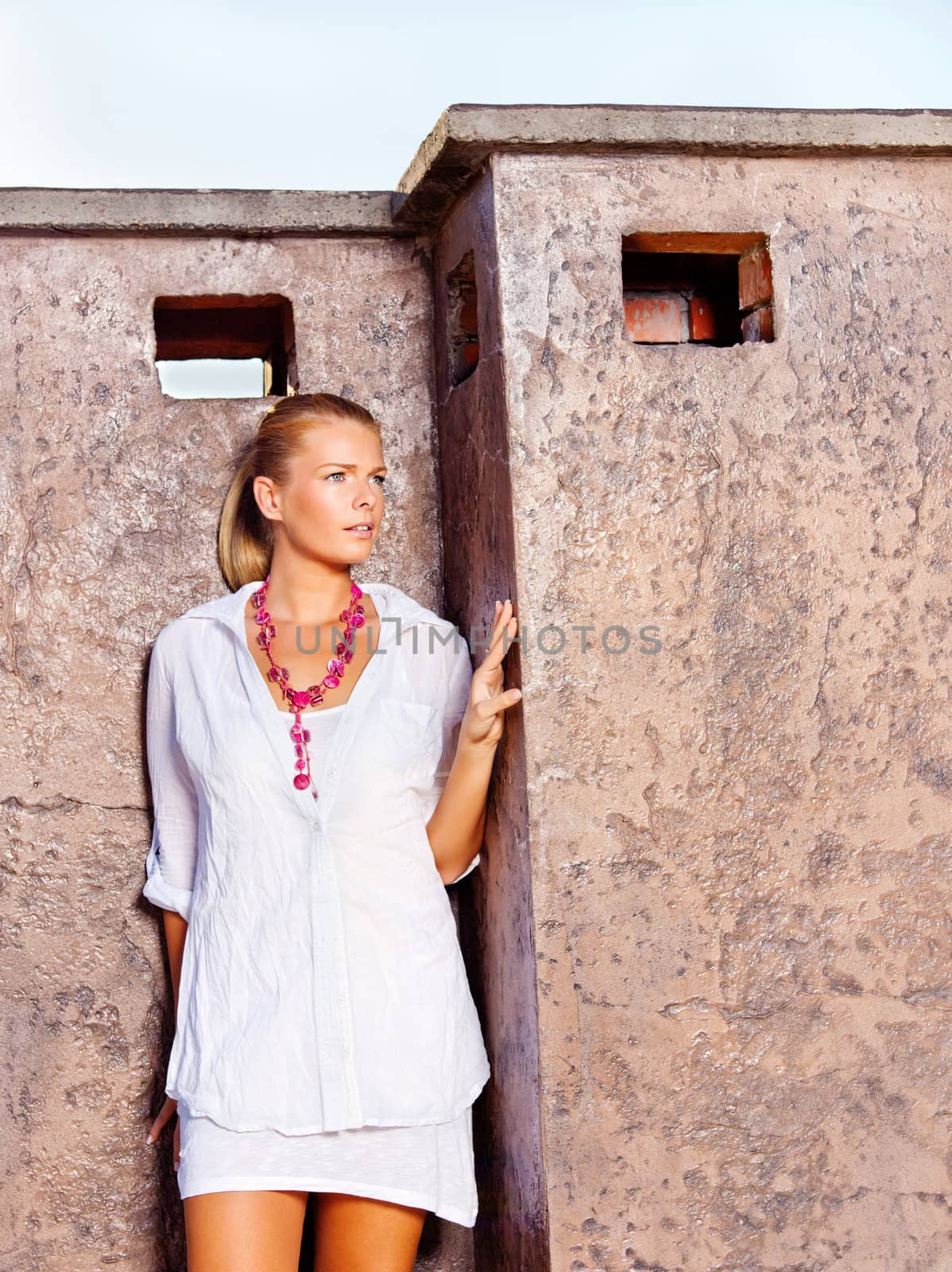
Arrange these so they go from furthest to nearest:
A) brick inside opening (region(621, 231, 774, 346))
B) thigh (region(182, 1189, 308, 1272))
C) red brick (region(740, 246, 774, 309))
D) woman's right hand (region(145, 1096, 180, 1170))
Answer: brick inside opening (region(621, 231, 774, 346)) < woman's right hand (region(145, 1096, 180, 1170)) < red brick (region(740, 246, 774, 309)) < thigh (region(182, 1189, 308, 1272))

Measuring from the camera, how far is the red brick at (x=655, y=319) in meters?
3.17

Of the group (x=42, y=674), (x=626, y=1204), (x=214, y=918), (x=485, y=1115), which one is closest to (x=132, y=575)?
(x=42, y=674)

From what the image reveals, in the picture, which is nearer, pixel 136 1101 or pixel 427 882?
pixel 427 882

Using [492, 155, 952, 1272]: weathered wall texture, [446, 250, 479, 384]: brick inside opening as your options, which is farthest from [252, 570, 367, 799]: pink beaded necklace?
[446, 250, 479, 384]: brick inside opening

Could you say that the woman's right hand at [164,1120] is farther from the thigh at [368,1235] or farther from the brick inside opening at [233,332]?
the brick inside opening at [233,332]

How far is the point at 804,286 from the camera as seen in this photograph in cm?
272

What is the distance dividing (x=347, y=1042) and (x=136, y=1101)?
680 mm

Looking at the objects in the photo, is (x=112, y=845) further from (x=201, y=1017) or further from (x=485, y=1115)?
(x=485, y=1115)

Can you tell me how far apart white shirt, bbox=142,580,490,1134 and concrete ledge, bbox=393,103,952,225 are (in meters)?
0.97

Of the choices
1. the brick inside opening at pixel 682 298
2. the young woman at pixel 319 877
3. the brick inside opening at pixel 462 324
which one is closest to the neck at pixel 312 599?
the young woman at pixel 319 877

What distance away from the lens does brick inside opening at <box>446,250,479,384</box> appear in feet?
9.86

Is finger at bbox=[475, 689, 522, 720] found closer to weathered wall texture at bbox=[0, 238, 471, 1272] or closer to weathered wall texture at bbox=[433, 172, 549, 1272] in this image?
weathered wall texture at bbox=[433, 172, 549, 1272]

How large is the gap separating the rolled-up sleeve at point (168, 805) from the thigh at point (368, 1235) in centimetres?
69

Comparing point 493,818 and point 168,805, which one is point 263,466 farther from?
point 493,818
